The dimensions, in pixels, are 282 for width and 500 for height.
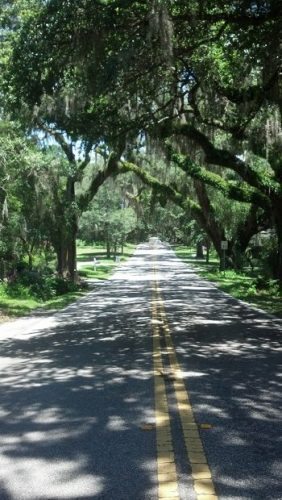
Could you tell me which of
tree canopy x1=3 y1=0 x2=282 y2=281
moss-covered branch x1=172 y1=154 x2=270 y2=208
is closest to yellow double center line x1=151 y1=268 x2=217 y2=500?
tree canopy x1=3 y1=0 x2=282 y2=281

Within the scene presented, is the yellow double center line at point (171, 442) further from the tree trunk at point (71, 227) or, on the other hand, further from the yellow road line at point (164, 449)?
the tree trunk at point (71, 227)

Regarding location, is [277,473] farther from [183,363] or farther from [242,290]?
[242,290]

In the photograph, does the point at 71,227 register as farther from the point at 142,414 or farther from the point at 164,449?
the point at 164,449

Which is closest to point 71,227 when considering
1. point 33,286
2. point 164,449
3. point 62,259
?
point 62,259

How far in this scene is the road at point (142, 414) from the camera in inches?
168

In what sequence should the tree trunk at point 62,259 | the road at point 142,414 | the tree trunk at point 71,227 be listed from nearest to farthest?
the road at point 142,414, the tree trunk at point 71,227, the tree trunk at point 62,259

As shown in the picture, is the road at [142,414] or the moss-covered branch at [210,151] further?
the moss-covered branch at [210,151]

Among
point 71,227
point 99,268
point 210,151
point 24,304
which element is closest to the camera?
point 210,151

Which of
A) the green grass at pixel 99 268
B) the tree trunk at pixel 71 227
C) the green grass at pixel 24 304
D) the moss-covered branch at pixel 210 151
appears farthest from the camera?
the green grass at pixel 99 268

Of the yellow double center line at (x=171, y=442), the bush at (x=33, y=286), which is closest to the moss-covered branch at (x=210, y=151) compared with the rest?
the bush at (x=33, y=286)

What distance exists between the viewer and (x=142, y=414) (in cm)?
607

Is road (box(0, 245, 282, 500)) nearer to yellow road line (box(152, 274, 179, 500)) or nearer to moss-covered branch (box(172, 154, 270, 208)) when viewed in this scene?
yellow road line (box(152, 274, 179, 500))

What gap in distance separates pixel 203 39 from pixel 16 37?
449 centimetres

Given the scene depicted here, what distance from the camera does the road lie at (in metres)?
4.28
